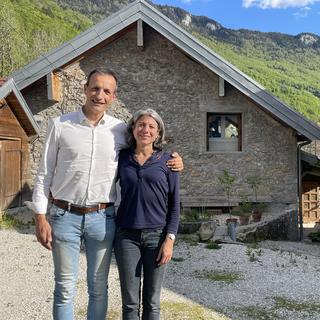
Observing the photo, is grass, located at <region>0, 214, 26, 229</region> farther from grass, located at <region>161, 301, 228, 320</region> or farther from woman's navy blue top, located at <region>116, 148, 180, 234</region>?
woman's navy blue top, located at <region>116, 148, 180, 234</region>

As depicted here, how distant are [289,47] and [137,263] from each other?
396 feet

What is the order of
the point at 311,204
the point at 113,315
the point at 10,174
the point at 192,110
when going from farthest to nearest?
the point at 311,204, the point at 192,110, the point at 10,174, the point at 113,315

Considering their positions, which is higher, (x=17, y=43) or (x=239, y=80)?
(x=17, y=43)

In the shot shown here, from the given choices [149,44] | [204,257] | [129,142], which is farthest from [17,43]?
[129,142]

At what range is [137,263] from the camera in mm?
3027

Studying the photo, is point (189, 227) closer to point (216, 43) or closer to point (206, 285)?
point (206, 285)

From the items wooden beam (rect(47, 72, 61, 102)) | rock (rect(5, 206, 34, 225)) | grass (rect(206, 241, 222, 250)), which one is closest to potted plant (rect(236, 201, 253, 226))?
grass (rect(206, 241, 222, 250))

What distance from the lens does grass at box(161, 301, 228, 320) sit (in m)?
4.39

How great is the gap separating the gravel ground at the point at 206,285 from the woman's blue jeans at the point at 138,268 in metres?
1.34

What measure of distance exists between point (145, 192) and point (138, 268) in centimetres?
55

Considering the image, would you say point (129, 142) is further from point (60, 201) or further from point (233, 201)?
point (233, 201)

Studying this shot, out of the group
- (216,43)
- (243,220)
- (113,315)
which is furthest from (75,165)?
(216,43)

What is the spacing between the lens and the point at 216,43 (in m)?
97.8

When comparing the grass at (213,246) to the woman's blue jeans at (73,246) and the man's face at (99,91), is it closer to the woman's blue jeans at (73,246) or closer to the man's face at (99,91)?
the woman's blue jeans at (73,246)
